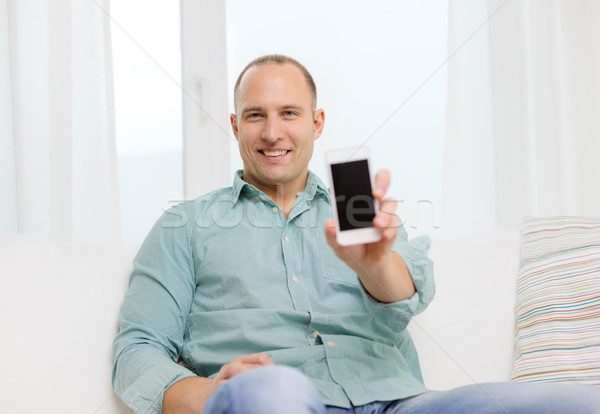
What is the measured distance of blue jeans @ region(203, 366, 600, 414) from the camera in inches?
24.5

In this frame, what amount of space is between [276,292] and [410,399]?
0.33 metres

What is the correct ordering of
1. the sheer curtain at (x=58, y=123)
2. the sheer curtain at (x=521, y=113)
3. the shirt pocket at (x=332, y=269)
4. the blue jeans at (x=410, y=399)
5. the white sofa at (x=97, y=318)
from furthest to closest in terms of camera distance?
the sheer curtain at (x=521, y=113) → the sheer curtain at (x=58, y=123) → the shirt pocket at (x=332, y=269) → the white sofa at (x=97, y=318) → the blue jeans at (x=410, y=399)

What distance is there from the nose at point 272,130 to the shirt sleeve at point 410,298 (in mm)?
376

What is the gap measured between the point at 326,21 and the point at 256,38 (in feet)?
0.95

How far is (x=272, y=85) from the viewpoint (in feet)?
4.55

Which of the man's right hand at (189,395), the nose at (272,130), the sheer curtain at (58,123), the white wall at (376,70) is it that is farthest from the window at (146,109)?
the man's right hand at (189,395)

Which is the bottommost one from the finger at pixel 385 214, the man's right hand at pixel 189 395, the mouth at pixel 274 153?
the man's right hand at pixel 189 395

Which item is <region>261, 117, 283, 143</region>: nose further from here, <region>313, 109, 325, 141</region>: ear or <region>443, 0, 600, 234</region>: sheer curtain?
<region>443, 0, 600, 234</region>: sheer curtain

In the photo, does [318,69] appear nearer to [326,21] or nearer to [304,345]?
[326,21]

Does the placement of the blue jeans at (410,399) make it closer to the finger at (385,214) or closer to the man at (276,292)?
the man at (276,292)

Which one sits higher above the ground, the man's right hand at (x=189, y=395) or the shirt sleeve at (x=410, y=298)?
the shirt sleeve at (x=410, y=298)

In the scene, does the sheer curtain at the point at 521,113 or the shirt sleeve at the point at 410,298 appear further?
the sheer curtain at the point at 521,113

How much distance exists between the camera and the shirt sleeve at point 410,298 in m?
1.09

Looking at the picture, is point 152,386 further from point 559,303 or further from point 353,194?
point 559,303
